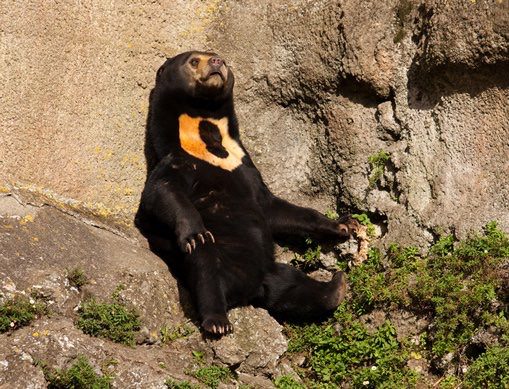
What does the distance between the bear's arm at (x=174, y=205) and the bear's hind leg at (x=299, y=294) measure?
2.53ft

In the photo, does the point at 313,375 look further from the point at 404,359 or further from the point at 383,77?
the point at 383,77

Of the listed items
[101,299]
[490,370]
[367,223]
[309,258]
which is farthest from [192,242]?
[490,370]

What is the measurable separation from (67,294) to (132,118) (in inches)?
89.6

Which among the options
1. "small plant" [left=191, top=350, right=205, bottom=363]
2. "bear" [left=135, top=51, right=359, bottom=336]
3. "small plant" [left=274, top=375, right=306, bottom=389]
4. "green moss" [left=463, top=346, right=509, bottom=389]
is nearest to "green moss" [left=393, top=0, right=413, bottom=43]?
"bear" [left=135, top=51, right=359, bottom=336]

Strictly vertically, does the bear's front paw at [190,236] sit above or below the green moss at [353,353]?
above

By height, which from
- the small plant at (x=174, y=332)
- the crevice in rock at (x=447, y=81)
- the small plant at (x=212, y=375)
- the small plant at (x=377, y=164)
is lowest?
the small plant at (x=174, y=332)

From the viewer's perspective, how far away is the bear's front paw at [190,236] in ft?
26.3

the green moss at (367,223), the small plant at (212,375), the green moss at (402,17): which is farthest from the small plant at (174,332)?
the green moss at (402,17)

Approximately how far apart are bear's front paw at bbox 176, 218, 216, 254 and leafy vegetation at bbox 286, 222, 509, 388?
1073 millimetres

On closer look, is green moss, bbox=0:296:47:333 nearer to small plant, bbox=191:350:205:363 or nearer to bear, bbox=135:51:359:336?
small plant, bbox=191:350:205:363

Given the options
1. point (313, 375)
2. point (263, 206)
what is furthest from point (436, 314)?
point (263, 206)

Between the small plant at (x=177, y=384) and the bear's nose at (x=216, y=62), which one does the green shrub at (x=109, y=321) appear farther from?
the bear's nose at (x=216, y=62)

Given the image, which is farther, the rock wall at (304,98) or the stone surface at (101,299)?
the rock wall at (304,98)

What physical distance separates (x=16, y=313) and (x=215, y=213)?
2096mm
